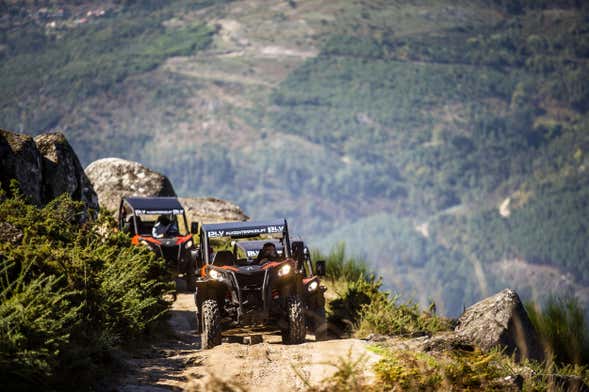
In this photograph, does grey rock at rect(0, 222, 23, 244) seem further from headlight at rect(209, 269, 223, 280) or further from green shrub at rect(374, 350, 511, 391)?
green shrub at rect(374, 350, 511, 391)

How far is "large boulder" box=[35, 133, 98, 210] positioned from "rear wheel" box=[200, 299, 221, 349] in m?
5.82

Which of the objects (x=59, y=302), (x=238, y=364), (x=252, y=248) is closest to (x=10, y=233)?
(x=59, y=302)

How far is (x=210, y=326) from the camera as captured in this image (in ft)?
41.4

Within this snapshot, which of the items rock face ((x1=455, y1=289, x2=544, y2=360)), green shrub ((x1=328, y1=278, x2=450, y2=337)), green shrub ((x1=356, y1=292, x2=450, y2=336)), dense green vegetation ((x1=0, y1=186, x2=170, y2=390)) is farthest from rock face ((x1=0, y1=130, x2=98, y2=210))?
rock face ((x1=455, y1=289, x2=544, y2=360))

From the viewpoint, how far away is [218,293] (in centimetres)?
1325

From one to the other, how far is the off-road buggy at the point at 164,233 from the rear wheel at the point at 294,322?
6.87 metres

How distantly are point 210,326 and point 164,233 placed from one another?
885cm

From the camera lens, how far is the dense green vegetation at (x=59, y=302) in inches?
323

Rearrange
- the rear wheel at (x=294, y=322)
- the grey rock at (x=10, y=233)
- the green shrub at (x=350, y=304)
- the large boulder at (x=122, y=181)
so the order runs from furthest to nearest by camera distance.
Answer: the large boulder at (x=122, y=181), the green shrub at (x=350, y=304), the rear wheel at (x=294, y=322), the grey rock at (x=10, y=233)

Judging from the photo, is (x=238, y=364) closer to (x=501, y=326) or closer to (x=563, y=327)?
(x=501, y=326)

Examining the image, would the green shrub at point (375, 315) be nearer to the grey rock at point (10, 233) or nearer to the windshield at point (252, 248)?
the windshield at point (252, 248)

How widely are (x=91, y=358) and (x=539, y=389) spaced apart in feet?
15.6

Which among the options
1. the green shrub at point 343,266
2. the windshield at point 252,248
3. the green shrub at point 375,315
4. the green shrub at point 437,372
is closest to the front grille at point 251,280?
the windshield at point 252,248

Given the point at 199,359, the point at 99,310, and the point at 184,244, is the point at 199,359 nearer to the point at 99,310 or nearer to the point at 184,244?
the point at 99,310
